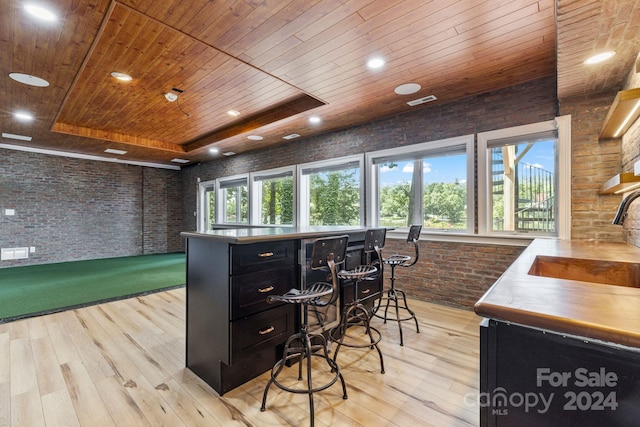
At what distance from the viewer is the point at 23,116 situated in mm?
4238

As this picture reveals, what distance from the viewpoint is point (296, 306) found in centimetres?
234

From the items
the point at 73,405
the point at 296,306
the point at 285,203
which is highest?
the point at 285,203

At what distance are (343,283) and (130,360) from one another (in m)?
1.93

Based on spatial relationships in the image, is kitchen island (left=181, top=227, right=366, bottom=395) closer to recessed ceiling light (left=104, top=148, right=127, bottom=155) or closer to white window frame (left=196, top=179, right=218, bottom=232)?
recessed ceiling light (left=104, top=148, right=127, bottom=155)

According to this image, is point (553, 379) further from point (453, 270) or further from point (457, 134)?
point (457, 134)

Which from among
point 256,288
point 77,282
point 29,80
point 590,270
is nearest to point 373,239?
point 256,288

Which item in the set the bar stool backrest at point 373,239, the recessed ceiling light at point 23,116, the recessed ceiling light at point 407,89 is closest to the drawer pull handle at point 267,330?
the bar stool backrest at point 373,239

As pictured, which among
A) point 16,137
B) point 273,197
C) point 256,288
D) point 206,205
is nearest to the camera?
point 256,288

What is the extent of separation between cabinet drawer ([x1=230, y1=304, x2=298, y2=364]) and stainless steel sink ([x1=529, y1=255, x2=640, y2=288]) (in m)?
1.68

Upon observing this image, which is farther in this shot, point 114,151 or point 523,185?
point 114,151

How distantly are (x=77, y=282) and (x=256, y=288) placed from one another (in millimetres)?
4700

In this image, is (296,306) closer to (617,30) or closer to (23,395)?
(23,395)

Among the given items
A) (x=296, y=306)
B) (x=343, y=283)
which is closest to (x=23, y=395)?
(x=296, y=306)

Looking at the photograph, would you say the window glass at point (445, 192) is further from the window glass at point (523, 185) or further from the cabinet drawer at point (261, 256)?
the cabinet drawer at point (261, 256)
